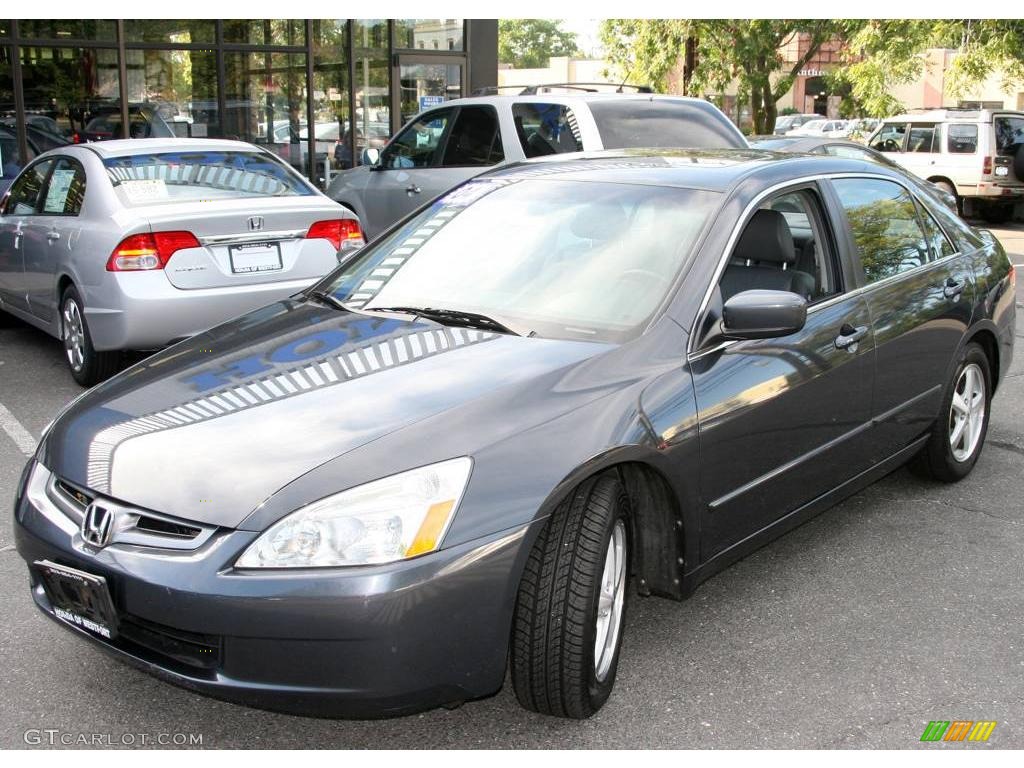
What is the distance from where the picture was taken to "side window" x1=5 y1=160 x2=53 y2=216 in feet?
27.0

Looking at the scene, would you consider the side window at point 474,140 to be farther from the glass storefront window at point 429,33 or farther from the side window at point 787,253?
the glass storefront window at point 429,33

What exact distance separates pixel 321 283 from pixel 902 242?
246 centimetres

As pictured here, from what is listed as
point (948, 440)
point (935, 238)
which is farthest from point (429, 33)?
point (948, 440)

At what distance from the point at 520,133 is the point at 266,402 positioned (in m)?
6.39

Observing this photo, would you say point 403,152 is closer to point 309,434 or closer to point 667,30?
point 309,434

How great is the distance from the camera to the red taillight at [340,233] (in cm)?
746

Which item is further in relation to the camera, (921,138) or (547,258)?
(921,138)

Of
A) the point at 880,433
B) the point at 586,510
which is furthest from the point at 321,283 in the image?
the point at 880,433

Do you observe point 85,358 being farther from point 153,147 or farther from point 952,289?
point 952,289

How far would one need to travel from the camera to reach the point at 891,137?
20.2m

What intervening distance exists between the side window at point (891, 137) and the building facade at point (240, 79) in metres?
6.98

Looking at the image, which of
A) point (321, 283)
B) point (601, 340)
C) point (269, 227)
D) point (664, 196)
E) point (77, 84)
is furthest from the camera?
point (77, 84)

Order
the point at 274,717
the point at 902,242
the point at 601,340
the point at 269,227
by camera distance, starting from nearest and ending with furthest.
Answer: the point at 274,717 < the point at 601,340 < the point at 902,242 < the point at 269,227

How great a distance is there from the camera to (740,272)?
4.29 m
